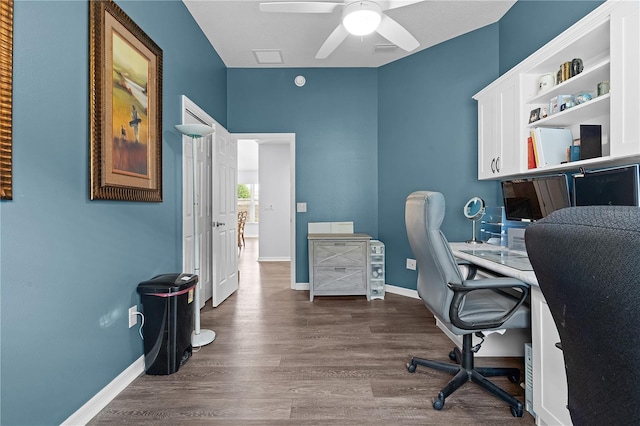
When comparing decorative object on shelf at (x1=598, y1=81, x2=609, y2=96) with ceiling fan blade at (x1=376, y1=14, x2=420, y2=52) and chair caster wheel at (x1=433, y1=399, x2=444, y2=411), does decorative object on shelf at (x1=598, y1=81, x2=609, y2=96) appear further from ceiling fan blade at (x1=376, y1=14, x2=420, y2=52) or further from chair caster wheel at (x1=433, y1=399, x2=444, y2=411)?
chair caster wheel at (x1=433, y1=399, x2=444, y2=411)

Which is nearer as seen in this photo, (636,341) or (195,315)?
(636,341)

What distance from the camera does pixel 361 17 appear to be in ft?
7.11

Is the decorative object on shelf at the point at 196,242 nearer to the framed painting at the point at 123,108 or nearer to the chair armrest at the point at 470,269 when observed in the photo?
the framed painting at the point at 123,108

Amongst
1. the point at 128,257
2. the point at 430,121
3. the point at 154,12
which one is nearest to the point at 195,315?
the point at 128,257

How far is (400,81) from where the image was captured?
3891 millimetres

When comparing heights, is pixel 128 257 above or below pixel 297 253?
above

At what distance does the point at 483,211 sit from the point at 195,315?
2.80 m

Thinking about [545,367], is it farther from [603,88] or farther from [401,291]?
[401,291]

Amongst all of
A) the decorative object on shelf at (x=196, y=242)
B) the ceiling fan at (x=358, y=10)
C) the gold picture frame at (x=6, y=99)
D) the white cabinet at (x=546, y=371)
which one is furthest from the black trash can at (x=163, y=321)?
the white cabinet at (x=546, y=371)

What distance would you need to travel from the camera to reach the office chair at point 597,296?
471 millimetres

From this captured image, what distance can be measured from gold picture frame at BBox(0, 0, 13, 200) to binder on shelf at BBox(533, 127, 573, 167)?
2.96 meters

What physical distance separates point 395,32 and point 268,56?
1976 mm

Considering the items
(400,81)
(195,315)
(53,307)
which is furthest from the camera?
(400,81)

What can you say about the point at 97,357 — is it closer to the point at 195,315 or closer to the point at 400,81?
the point at 195,315
